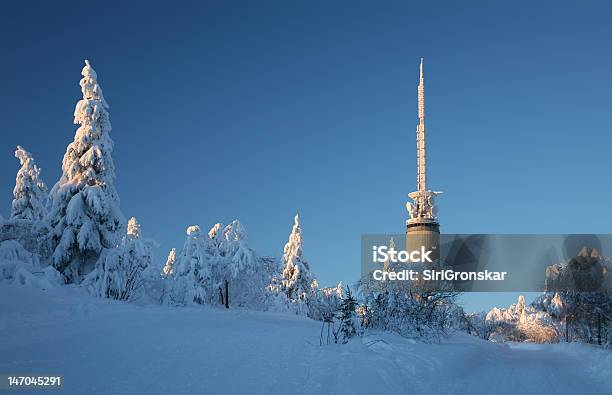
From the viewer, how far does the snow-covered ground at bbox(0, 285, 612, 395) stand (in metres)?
7.91

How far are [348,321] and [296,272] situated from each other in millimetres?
37512

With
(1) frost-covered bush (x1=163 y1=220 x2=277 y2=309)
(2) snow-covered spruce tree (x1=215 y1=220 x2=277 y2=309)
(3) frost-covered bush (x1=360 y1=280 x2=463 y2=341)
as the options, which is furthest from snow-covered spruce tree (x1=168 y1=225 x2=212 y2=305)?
(3) frost-covered bush (x1=360 y1=280 x2=463 y2=341)

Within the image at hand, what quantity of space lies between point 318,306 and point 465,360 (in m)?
43.2

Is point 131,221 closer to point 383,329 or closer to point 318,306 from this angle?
point 318,306

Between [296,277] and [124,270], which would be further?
[296,277]

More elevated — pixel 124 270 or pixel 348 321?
pixel 124 270

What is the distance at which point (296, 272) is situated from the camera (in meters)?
51.8

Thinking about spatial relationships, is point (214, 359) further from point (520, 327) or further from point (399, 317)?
point (520, 327)

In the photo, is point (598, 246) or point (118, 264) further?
point (598, 246)

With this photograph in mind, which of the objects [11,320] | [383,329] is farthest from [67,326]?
[383,329]

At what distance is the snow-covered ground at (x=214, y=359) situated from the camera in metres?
7.91

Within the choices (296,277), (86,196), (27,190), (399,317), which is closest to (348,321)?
(399,317)

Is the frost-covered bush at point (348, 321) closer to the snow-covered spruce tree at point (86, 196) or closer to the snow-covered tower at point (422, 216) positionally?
the snow-covered spruce tree at point (86, 196)

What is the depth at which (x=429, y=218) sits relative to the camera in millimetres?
115062
